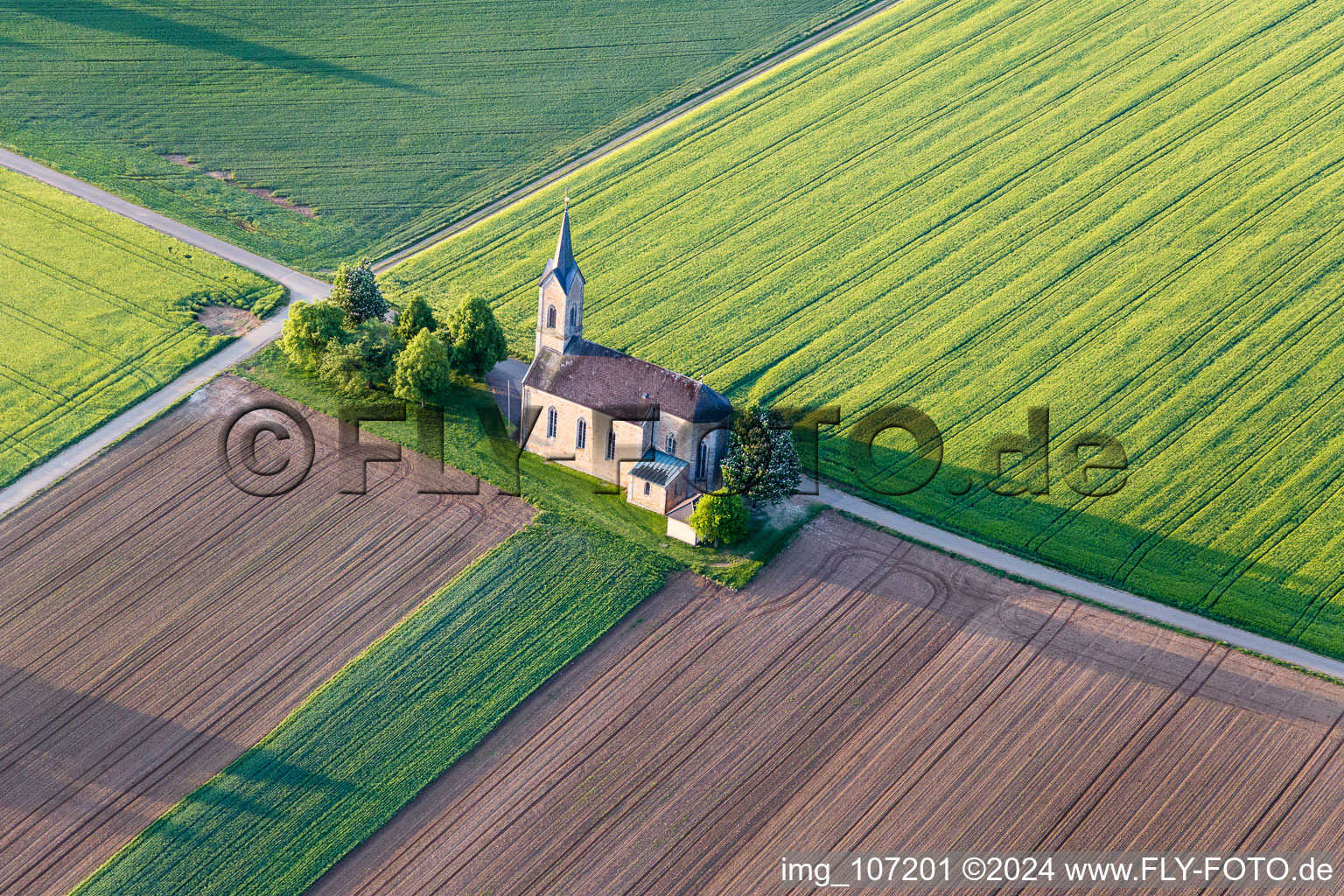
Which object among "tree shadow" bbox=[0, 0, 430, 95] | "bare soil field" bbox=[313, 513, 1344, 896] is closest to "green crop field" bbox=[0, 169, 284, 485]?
"tree shadow" bbox=[0, 0, 430, 95]

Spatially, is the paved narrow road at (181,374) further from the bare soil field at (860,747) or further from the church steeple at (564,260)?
the bare soil field at (860,747)

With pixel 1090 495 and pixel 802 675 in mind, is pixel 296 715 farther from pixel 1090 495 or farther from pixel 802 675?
pixel 1090 495

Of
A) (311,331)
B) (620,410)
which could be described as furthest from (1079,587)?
(311,331)

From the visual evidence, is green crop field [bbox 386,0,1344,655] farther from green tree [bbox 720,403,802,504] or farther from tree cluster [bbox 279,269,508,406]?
green tree [bbox 720,403,802,504]

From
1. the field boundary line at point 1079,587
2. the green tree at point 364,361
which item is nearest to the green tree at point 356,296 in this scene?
the green tree at point 364,361

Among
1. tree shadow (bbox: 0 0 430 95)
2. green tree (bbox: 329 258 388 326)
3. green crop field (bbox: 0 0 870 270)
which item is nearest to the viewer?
green tree (bbox: 329 258 388 326)
